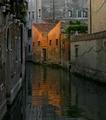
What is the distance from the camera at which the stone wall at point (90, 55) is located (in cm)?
2675

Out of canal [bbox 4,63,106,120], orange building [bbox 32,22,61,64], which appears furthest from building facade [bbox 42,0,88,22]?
canal [bbox 4,63,106,120]

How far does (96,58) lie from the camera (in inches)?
1119

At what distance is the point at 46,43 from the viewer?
5572cm

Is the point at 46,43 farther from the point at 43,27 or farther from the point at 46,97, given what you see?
the point at 46,97

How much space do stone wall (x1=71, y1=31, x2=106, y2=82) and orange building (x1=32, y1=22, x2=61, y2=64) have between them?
31.9ft

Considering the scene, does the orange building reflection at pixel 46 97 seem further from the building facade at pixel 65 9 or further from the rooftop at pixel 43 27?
the building facade at pixel 65 9

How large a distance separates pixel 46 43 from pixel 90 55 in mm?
25329

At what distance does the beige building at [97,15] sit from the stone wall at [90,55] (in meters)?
1.02

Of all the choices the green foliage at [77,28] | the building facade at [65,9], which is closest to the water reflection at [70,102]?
the green foliage at [77,28]

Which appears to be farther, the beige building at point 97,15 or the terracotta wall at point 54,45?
the terracotta wall at point 54,45

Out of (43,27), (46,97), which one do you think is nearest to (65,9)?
(43,27)

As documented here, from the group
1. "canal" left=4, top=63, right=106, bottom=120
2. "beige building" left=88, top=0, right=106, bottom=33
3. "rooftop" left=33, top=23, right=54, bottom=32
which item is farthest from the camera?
"rooftop" left=33, top=23, right=54, bottom=32

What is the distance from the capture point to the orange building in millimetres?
49156

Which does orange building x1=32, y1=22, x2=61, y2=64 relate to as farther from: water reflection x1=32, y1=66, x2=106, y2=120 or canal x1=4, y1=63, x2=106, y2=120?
canal x1=4, y1=63, x2=106, y2=120
